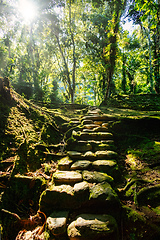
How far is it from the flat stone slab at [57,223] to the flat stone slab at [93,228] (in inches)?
3.1

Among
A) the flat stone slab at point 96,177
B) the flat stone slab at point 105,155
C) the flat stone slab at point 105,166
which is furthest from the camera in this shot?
the flat stone slab at point 105,155

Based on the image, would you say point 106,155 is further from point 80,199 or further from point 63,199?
point 63,199

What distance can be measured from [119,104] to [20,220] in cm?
727

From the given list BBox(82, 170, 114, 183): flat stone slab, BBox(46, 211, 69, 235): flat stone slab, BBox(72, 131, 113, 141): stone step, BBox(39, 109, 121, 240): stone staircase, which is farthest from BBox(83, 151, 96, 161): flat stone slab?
BBox(46, 211, 69, 235): flat stone slab

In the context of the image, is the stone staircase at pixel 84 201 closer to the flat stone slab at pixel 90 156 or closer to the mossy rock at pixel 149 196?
the flat stone slab at pixel 90 156

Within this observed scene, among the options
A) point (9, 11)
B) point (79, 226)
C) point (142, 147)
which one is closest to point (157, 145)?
point (142, 147)

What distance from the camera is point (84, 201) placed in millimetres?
1695

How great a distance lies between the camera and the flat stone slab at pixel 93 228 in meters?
1.34

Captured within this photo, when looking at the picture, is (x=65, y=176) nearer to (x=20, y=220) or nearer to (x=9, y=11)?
(x=20, y=220)

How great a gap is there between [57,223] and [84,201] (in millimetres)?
414

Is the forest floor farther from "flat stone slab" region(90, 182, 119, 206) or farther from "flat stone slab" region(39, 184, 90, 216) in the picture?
"flat stone slab" region(39, 184, 90, 216)

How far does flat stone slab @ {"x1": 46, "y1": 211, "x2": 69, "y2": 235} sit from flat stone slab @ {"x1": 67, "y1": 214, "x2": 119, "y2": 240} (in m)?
0.08

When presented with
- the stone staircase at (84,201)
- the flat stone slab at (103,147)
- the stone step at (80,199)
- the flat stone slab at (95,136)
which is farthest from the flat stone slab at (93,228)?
the flat stone slab at (95,136)

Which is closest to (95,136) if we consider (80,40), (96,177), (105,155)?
(105,155)
